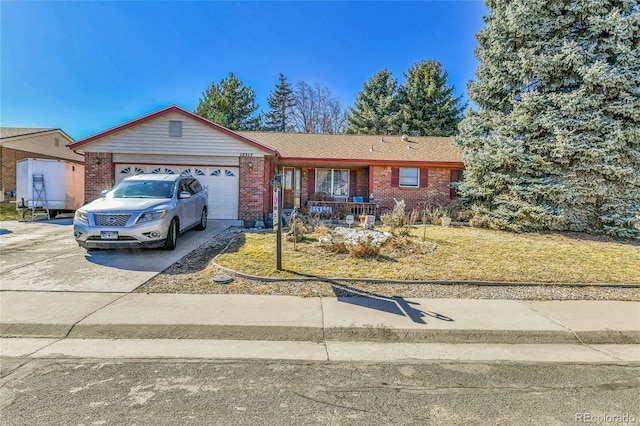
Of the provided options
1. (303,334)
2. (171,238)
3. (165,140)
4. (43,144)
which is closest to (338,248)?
(303,334)

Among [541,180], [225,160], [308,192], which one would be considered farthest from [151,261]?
[541,180]

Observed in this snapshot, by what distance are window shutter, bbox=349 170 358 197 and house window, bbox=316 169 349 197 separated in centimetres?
15

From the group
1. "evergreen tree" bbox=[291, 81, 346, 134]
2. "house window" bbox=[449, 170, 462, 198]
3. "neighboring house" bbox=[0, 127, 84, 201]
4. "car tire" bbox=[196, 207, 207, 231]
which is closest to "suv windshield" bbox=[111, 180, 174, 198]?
"car tire" bbox=[196, 207, 207, 231]

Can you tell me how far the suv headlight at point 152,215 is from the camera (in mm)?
6930

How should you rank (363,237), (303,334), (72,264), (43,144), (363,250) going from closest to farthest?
(303,334) < (72,264) < (363,250) < (363,237) < (43,144)

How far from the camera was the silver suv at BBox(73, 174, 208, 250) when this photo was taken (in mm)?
6754

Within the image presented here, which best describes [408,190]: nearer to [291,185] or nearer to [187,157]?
[291,185]

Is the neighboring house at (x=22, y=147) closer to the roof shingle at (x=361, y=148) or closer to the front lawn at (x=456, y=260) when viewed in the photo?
the roof shingle at (x=361, y=148)

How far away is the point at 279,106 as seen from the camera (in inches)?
1575

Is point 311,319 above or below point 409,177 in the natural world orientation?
below

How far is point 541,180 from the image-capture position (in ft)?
34.9

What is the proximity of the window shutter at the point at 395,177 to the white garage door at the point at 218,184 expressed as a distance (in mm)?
7035

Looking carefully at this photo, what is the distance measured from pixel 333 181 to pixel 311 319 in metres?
12.8

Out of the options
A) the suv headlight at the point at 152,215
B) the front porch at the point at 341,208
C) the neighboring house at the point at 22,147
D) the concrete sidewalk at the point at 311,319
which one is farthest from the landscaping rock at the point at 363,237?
the neighboring house at the point at 22,147
